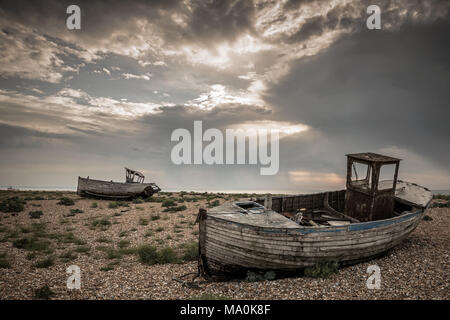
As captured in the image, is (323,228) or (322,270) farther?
(322,270)

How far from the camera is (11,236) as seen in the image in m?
14.6

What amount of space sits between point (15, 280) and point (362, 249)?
13.4 m

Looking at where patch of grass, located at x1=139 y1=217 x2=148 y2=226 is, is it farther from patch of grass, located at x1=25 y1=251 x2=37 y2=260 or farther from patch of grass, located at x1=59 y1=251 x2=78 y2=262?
patch of grass, located at x1=25 y1=251 x2=37 y2=260

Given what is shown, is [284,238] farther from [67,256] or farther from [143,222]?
[143,222]

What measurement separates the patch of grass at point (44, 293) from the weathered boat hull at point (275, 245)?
202 inches

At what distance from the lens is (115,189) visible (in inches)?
1120

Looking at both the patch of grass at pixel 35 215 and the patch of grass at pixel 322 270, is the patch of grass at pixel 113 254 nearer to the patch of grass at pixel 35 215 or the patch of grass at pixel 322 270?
the patch of grass at pixel 322 270

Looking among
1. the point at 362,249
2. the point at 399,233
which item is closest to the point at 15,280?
the point at 362,249

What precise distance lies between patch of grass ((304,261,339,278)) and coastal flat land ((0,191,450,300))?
171 millimetres

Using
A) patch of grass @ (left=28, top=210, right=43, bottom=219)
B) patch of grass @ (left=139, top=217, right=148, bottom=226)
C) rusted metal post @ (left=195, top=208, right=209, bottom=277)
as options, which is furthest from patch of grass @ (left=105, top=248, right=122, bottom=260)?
patch of grass @ (left=28, top=210, right=43, bottom=219)

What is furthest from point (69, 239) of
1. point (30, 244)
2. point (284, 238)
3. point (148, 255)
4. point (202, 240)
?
point (284, 238)

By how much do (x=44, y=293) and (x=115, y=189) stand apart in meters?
21.2

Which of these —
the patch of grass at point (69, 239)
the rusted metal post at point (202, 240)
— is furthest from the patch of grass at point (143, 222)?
the rusted metal post at point (202, 240)
